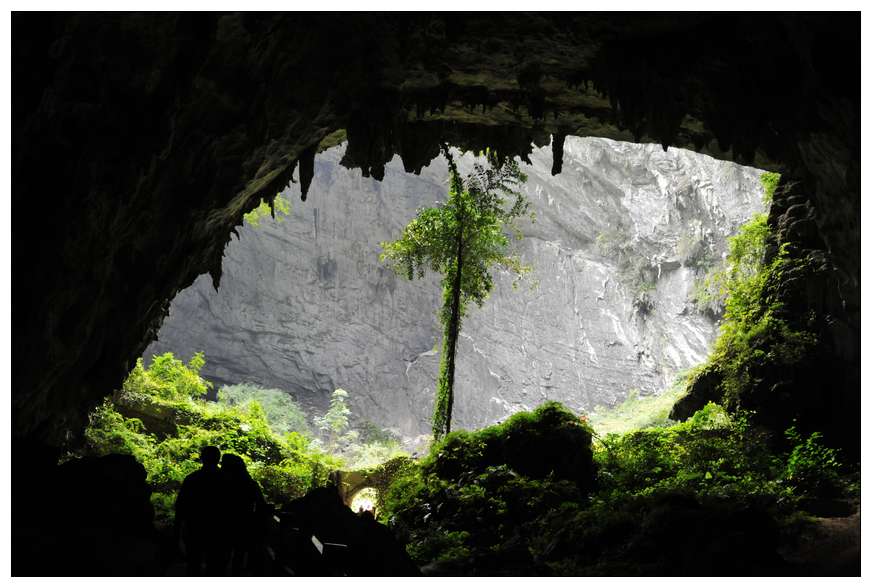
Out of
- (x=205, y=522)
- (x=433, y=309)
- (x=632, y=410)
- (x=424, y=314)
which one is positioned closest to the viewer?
(x=205, y=522)

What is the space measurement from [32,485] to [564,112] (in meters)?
9.48

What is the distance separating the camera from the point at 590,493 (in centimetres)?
1370

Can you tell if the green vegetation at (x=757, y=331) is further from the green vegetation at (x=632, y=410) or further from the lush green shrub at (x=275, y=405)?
the lush green shrub at (x=275, y=405)

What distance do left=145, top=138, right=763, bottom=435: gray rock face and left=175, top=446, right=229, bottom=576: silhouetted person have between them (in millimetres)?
41910

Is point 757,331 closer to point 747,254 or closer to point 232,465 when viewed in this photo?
point 747,254

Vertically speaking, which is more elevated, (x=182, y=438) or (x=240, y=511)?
(x=182, y=438)

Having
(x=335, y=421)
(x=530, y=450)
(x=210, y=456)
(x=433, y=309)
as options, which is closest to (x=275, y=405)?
(x=335, y=421)

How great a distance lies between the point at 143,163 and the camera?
7848 millimetres

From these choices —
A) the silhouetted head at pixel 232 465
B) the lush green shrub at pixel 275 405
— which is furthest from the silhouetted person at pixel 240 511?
the lush green shrub at pixel 275 405

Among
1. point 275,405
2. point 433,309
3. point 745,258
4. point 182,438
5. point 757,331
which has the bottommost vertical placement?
point 182,438

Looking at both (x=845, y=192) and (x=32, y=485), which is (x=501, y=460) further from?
(x=32, y=485)

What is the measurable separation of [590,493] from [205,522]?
32.2 ft

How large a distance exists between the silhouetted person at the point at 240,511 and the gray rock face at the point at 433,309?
41.6 m

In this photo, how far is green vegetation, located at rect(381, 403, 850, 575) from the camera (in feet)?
28.6
